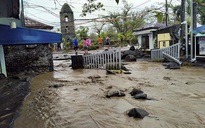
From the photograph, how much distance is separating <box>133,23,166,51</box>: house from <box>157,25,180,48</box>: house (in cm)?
105

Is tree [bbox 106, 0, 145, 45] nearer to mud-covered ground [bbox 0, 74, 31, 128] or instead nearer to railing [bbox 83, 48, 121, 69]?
railing [bbox 83, 48, 121, 69]

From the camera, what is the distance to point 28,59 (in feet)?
42.4

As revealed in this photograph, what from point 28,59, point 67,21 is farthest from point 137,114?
point 67,21

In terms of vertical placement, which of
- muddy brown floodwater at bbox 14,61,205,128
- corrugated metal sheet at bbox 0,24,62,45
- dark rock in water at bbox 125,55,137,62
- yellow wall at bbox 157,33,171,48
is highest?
yellow wall at bbox 157,33,171,48

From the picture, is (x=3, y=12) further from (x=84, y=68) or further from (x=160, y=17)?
(x=84, y=68)

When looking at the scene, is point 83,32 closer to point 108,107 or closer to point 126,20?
point 126,20

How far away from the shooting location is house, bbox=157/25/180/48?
19031mm

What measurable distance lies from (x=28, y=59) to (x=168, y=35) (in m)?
13.3

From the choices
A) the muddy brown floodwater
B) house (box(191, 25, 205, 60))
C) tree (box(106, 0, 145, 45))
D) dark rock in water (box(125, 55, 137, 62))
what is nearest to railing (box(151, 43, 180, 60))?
house (box(191, 25, 205, 60))

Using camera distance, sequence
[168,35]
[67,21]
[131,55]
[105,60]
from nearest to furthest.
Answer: [105,60] < [131,55] < [168,35] < [67,21]

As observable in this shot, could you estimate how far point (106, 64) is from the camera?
13.1m

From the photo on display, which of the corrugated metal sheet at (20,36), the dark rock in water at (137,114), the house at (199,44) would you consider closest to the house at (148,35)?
the house at (199,44)

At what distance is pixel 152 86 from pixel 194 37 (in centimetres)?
853

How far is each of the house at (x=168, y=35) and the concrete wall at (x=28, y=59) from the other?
1191cm
